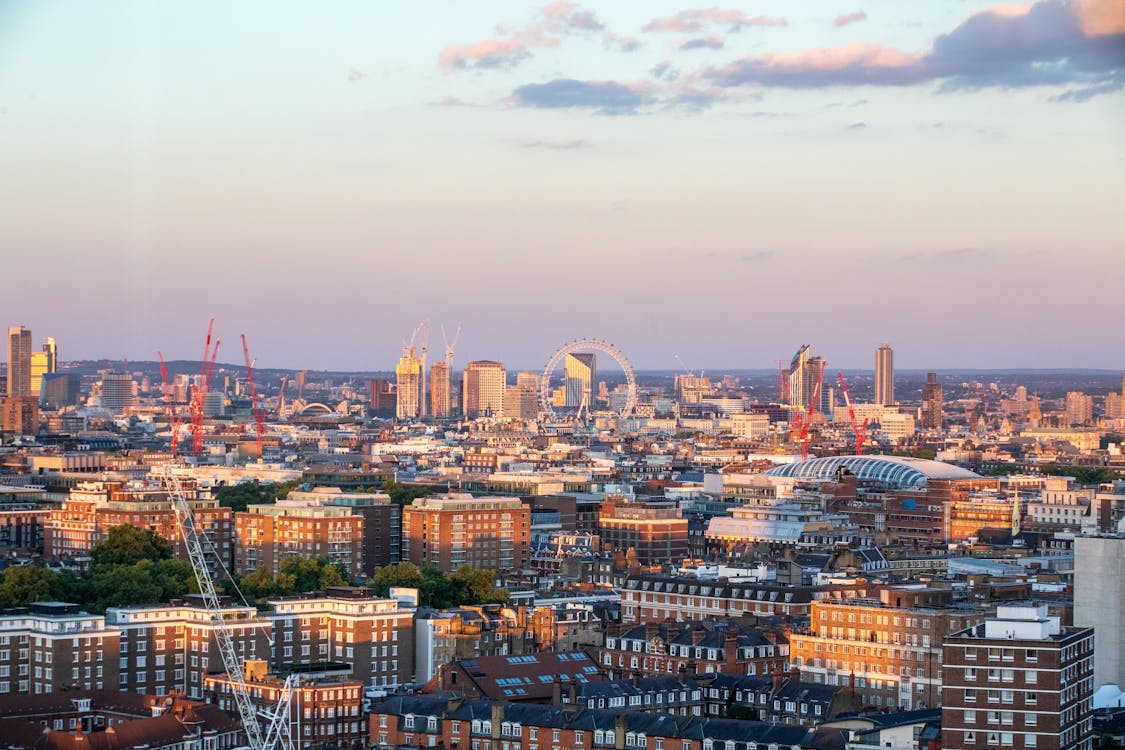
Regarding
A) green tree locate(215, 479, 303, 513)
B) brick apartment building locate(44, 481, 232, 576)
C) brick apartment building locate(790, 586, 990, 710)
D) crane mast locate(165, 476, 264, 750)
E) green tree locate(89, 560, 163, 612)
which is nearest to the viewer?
crane mast locate(165, 476, 264, 750)

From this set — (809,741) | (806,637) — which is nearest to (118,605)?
(806,637)

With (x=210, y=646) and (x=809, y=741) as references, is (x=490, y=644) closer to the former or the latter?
(x=210, y=646)

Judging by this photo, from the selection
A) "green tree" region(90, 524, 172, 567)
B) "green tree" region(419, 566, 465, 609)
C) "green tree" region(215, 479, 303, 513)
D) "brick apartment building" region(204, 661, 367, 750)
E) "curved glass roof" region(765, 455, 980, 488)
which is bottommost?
"brick apartment building" region(204, 661, 367, 750)

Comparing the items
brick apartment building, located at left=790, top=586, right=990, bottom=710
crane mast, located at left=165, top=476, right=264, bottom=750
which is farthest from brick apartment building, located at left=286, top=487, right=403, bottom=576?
brick apartment building, located at left=790, top=586, right=990, bottom=710

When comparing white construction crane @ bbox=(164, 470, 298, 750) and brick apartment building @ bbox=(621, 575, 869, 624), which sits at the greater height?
brick apartment building @ bbox=(621, 575, 869, 624)

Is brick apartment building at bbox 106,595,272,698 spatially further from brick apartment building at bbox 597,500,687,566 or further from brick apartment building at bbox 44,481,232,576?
brick apartment building at bbox 597,500,687,566

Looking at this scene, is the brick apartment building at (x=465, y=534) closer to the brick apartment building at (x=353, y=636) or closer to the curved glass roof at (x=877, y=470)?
the brick apartment building at (x=353, y=636)

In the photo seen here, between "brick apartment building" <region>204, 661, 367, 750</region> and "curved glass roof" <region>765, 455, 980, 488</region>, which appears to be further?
"curved glass roof" <region>765, 455, 980, 488</region>

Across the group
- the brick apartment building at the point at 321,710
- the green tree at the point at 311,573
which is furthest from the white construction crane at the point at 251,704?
the green tree at the point at 311,573
